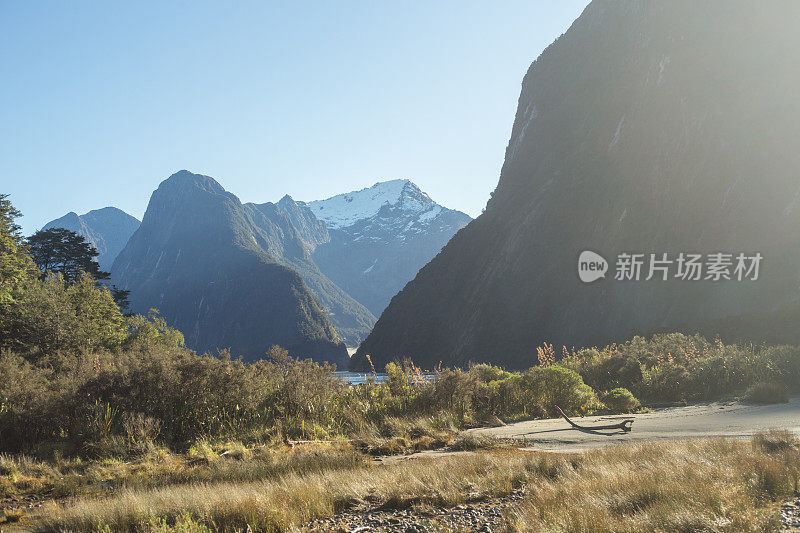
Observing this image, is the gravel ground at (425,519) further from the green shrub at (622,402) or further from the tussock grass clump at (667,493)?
the green shrub at (622,402)

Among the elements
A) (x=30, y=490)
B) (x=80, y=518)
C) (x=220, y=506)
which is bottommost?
(x=30, y=490)

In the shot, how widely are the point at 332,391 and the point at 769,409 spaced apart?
1387cm

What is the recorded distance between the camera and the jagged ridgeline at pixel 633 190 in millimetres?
58906

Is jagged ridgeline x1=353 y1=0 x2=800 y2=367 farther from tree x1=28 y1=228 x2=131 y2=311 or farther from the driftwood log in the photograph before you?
tree x1=28 y1=228 x2=131 y2=311

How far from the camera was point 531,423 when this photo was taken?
606 inches

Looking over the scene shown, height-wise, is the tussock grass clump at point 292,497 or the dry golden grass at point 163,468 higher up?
the tussock grass clump at point 292,497

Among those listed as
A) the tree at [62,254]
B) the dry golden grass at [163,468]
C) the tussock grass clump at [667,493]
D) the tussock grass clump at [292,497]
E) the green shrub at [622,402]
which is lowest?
the dry golden grass at [163,468]

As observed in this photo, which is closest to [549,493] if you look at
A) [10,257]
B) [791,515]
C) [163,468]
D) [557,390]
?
[791,515]

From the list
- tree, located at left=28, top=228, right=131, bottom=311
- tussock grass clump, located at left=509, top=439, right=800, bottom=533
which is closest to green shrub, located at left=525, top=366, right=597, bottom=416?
tussock grass clump, located at left=509, top=439, right=800, bottom=533

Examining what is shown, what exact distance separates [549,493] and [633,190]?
82795mm

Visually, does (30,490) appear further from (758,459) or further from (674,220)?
(674,220)

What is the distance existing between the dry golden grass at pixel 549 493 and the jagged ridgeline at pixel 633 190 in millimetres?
50315

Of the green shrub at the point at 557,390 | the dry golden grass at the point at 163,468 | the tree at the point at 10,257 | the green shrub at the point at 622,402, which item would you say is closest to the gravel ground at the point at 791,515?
the dry golden grass at the point at 163,468

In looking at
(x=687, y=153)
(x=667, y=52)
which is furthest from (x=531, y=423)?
(x=667, y=52)
